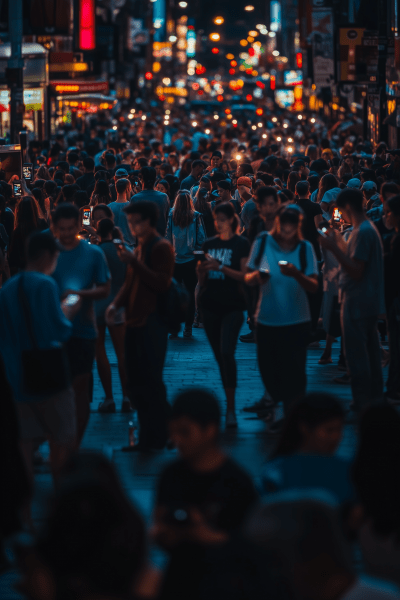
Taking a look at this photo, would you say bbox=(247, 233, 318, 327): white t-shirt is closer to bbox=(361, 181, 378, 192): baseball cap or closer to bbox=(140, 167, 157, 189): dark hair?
bbox=(140, 167, 157, 189): dark hair

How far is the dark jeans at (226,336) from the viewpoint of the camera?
8.12 metres

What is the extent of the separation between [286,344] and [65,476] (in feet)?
13.3

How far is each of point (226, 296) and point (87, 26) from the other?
37553 mm

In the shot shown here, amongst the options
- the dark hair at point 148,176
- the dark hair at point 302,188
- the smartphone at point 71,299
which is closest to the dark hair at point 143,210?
the smartphone at point 71,299

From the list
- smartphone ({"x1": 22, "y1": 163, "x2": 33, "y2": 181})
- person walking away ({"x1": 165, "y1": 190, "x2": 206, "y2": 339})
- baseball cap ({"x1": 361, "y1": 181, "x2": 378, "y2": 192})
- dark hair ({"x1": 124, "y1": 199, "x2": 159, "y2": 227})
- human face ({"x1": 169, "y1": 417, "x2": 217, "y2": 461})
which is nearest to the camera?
human face ({"x1": 169, "y1": 417, "x2": 217, "y2": 461})

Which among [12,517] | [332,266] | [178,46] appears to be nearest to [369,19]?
[332,266]

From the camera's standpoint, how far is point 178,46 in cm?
17775

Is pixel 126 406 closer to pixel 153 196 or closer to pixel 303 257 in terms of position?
pixel 303 257

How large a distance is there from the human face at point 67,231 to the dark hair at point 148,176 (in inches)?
231

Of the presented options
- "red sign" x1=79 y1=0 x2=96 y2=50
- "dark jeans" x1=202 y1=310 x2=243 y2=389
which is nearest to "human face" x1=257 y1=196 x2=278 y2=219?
"dark jeans" x1=202 y1=310 x2=243 y2=389

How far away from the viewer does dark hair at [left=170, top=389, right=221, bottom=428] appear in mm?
3926

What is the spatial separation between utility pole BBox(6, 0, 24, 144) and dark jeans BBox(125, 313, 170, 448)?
18.7m

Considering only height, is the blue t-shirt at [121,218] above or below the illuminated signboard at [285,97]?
below

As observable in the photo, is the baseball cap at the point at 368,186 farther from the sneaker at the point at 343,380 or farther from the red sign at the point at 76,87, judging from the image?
the red sign at the point at 76,87
